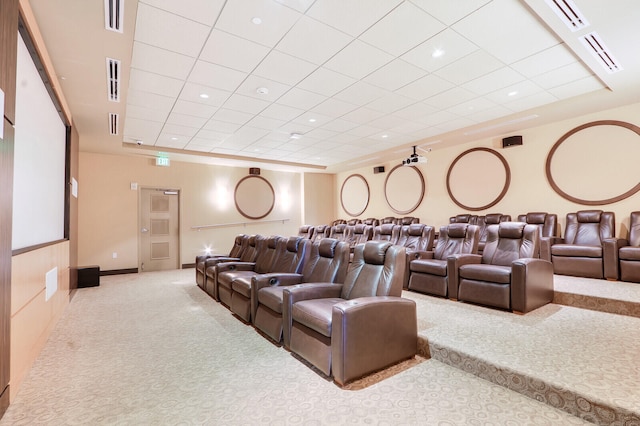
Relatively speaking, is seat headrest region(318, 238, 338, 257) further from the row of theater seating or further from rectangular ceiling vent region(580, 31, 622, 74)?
rectangular ceiling vent region(580, 31, 622, 74)

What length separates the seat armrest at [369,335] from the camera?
2.07 m

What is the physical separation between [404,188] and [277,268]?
5.24 meters

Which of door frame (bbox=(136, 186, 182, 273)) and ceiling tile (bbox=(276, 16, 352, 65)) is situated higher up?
ceiling tile (bbox=(276, 16, 352, 65))

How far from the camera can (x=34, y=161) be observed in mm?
2732

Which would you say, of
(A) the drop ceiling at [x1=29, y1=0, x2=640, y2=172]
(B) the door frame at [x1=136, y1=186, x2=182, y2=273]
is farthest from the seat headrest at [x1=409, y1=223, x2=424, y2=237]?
(B) the door frame at [x1=136, y1=186, x2=182, y2=273]

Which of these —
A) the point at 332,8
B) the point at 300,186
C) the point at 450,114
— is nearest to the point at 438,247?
the point at 450,114

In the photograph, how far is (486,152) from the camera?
6453 mm

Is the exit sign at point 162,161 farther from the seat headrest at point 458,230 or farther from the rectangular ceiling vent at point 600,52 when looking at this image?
the rectangular ceiling vent at point 600,52

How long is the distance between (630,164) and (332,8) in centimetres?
522

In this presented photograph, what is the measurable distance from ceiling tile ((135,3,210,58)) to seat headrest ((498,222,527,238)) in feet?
14.0

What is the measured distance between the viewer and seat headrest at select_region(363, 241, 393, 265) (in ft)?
8.97

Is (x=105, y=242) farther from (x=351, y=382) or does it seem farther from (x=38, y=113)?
(x=351, y=382)

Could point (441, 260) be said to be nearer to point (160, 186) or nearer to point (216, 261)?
point (216, 261)

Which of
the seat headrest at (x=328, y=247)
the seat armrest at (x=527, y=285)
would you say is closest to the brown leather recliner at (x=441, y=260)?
the seat armrest at (x=527, y=285)
